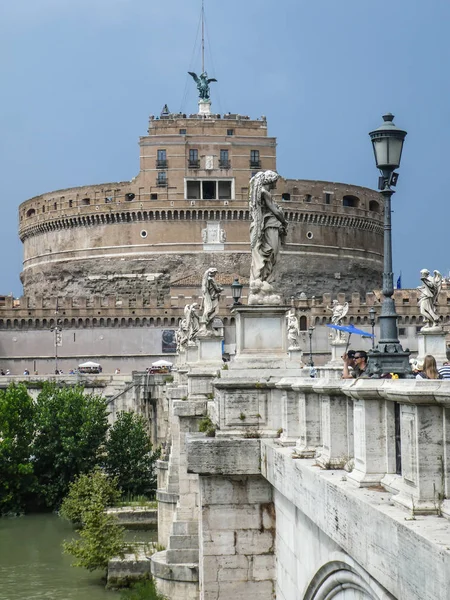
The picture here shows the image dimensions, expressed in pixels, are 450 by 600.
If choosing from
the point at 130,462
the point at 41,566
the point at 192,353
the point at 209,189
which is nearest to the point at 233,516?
the point at 192,353

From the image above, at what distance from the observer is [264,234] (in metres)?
10.2

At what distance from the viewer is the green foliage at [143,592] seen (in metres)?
18.2

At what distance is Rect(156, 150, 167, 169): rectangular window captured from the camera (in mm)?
78000

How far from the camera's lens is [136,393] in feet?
160

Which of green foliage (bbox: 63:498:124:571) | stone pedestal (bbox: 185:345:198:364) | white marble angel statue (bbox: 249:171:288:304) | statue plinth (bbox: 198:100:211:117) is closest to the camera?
white marble angel statue (bbox: 249:171:288:304)

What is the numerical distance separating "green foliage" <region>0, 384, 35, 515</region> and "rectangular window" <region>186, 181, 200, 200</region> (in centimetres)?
4163

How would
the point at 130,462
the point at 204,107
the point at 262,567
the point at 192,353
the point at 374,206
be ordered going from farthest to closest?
1. the point at 204,107
2. the point at 374,206
3. the point at 130,462
4. the point at 192,353
5. the point at 262,567

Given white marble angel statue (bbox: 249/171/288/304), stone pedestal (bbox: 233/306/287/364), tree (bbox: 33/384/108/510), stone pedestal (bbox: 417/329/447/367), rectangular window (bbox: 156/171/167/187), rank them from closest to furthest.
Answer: white marble angel statue (bbox: 249/171/288/304) < stone pedestal (bbox: 233/306/287/364) < stone pedestal (bbox: 417/329/447/367) < tree (bbox: 33/384/108/510) < rectangular window (bbox: 156/171/167/187)

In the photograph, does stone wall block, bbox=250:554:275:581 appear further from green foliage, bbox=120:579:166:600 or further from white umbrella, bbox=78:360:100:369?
white umbrella, bbox=78:360:100:369

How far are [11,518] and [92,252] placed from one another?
44.3m

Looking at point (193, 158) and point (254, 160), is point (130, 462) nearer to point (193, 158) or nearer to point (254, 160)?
point (193, 158)

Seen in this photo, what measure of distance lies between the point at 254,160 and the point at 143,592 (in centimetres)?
6146

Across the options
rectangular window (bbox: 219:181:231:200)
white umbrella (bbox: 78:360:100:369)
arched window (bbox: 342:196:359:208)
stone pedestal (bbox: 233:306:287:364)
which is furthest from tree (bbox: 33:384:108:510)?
arched window (bbox: 342:196:359:208)

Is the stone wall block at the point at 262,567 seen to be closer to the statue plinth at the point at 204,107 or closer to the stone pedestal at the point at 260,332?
the stone pedestal at the point at 260,332
